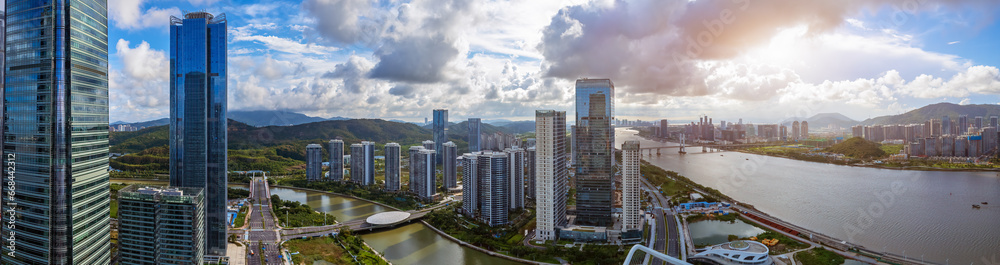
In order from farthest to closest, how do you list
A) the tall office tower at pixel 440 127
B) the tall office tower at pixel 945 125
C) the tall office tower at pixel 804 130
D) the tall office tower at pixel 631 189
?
the tall office tower at pixel 804 130 < the tall office tower at pixel 440 127 < the tall office tower at pixel 945 125 < the tall office tower at pixel 631 189

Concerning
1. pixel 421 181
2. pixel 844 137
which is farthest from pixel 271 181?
pixel 844 137

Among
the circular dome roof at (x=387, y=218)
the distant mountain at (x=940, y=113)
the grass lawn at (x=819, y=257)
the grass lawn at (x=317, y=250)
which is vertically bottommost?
the grass lawn at (x=317, y=250)

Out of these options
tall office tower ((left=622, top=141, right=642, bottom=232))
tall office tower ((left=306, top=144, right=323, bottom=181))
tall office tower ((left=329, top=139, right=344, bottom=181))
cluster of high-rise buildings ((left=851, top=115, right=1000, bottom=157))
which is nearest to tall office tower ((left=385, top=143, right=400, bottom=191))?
tall office tower ((left=329, top=139, right=344, bottom=181))

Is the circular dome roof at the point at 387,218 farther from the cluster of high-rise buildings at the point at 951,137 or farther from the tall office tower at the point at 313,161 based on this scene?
the cluster of high-rise buildings at the point at 951,137

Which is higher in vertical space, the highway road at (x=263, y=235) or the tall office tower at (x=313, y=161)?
the tall office tower at (x=313, y=161)

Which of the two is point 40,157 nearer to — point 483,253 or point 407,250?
point 407,250

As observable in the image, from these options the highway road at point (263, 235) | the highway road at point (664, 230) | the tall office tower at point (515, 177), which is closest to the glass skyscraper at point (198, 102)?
the highway road at point (263, 235)
